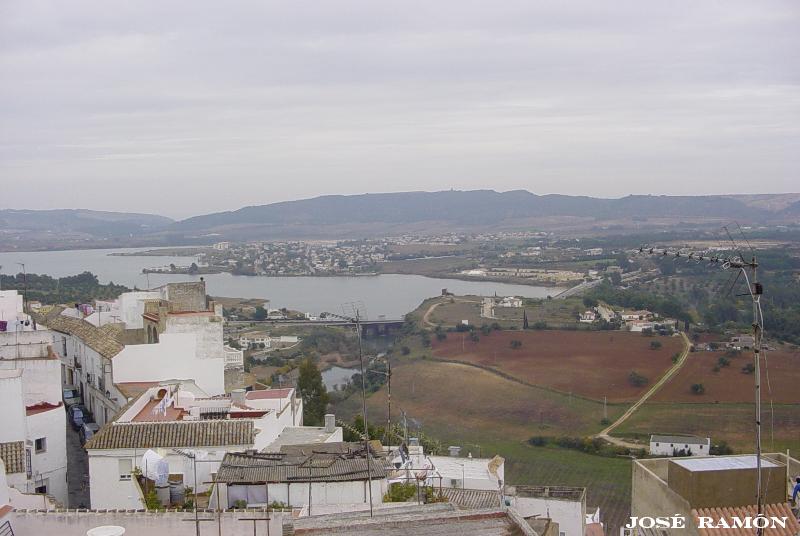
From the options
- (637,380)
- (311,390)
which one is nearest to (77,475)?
(311,390)

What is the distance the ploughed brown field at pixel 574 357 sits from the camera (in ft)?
110

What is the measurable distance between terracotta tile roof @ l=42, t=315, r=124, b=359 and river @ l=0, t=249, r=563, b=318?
1654 inches

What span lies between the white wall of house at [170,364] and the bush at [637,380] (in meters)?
23.4

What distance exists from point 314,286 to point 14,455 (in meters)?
77.7

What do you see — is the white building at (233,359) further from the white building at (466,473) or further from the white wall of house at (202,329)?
the white building at (466,473)

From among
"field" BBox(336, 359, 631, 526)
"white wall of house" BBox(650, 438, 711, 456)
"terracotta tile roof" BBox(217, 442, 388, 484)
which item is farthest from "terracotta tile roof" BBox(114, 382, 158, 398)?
"white wall of house" BBox(650, 438, 711, 456)

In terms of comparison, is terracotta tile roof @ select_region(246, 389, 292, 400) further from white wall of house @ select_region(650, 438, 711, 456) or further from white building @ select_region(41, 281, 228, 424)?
white wall of house @ select_region(650, 438, 711, 456)

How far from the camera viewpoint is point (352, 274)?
95.8 metres

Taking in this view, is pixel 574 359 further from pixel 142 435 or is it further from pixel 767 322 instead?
pixel 142 435

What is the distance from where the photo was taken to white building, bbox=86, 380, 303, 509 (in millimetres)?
7211

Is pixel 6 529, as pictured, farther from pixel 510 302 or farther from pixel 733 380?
pixel 510 302

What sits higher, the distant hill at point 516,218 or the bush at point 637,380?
the distant hill at point 516,218

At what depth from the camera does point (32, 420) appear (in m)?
8.41

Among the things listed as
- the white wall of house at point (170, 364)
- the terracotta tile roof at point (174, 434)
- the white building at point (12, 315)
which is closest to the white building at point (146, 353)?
the white wall of house at point (170, 364)
